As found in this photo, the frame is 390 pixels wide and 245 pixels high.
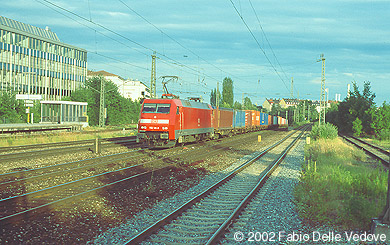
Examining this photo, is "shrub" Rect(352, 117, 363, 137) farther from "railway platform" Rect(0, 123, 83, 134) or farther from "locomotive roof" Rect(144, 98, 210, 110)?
"railway platform" Rect(0, 123, 83, 134)

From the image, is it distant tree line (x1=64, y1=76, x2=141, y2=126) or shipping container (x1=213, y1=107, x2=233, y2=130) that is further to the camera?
distant tree line (x1=64, y1=76, x2=141, y2=126)

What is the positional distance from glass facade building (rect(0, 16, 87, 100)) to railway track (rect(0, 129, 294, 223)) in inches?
1931

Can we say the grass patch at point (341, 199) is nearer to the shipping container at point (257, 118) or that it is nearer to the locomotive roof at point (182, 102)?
the locomotive roof at point (182, 102)

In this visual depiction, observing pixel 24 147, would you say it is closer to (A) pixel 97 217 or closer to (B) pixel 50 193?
(B) pixel 50 193

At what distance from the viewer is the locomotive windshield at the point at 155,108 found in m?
19.4

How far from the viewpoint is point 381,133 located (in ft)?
108

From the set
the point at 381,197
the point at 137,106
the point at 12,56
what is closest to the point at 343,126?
the point at 137,106

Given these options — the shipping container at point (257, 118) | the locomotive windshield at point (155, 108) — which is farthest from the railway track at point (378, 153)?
the shipping container at point (257, 118)

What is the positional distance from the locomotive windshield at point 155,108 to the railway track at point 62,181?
394cm

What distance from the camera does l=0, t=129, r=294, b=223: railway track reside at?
7883 millimetres

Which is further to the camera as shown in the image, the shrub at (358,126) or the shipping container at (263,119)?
the shipping container at (263,119)

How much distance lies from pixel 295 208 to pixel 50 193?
6221 millimetres

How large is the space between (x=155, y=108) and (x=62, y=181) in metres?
9.55

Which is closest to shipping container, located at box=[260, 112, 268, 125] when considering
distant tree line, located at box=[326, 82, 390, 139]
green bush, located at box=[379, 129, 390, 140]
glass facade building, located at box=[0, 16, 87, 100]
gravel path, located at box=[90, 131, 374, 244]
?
distant tree line, located at box=[326, 82, 390, 139]
